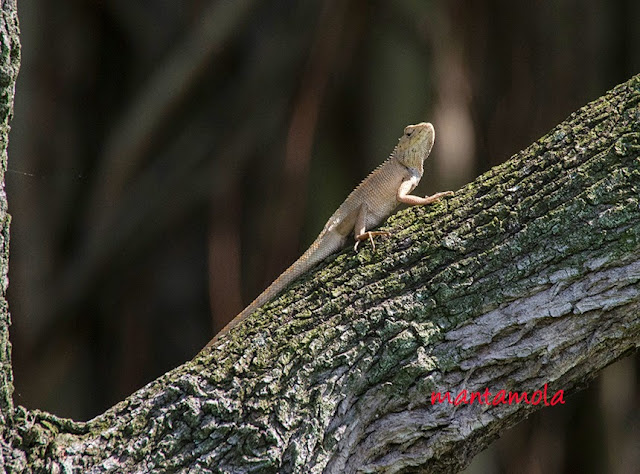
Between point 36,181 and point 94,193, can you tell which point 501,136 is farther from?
point 36,181

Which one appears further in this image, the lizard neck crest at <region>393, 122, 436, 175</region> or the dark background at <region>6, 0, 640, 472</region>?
the dark background at <region>6, 0, 640, 472</region>

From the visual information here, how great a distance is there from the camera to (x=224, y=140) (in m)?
8.05

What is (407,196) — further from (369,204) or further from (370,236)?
(370,236)

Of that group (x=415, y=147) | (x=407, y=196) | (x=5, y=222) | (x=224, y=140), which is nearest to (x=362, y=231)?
(x=407, y=196)

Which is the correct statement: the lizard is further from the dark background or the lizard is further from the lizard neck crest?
the dark background

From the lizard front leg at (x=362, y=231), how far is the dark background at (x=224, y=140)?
280 centimetres

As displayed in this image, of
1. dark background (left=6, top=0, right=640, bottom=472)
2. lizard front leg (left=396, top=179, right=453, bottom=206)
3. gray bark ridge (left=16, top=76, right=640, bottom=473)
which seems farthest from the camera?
dark background (left=6, top=0, right=640, bottom=472)

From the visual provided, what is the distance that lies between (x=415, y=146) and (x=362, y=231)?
123 centimetres

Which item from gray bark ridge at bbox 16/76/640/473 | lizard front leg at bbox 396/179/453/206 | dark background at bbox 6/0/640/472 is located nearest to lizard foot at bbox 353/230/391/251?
gray bark ridge at bbox 16/76/640/473

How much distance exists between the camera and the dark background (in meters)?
7.44

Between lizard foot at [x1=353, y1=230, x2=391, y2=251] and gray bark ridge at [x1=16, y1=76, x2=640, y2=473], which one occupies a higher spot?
lizard foot at [x1=353, y1=230, x2=391, y2=251]

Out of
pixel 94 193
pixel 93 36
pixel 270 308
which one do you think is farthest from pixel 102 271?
pixel 270 308

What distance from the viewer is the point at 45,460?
8.92ft

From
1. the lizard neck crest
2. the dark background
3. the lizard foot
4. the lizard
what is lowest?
the lizard foot
